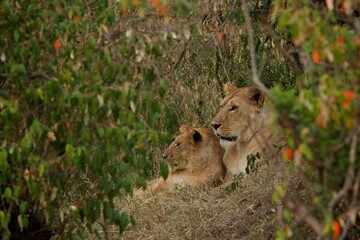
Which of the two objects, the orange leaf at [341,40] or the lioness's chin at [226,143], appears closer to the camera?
the orange leaf at [341,40]

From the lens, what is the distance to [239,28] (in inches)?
393

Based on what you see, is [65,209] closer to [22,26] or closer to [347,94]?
[22,26]

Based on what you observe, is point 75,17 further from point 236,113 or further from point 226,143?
point 226,143

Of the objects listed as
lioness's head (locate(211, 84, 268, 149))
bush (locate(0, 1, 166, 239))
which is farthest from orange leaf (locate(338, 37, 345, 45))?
lioness's head (locate(211, 84, 268, 149))

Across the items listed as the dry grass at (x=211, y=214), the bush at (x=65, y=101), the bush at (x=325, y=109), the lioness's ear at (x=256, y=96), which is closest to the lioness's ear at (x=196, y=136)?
the lioness's ear at (x=256, y=96)

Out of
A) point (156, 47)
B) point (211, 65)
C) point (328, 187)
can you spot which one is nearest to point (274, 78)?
point (211, 65)

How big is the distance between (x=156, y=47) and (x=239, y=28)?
149 inches

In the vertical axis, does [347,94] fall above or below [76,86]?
above

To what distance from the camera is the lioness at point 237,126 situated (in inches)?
402

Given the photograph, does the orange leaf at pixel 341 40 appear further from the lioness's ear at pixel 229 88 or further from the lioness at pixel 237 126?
the lioness's ear at pixel 229 88

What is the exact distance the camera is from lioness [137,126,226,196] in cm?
1061

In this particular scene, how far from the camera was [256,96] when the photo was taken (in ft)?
33.6

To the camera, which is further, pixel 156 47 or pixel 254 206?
pixel 254 206

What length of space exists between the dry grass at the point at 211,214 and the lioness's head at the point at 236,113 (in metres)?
0.86
